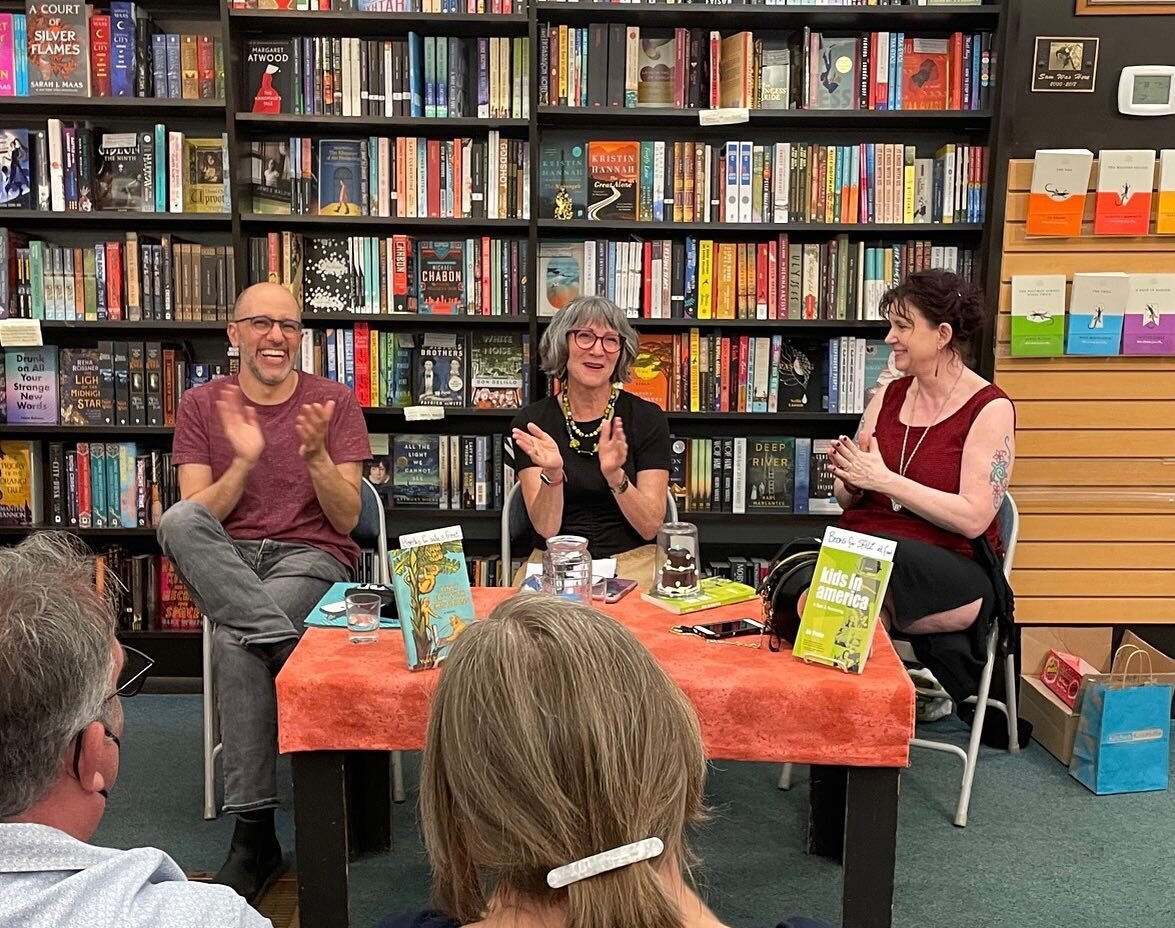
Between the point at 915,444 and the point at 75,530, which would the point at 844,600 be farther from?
the point at 75,530

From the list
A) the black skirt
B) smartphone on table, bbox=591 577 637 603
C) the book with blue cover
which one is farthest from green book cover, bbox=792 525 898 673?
the black skirt

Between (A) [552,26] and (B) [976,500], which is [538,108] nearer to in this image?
(A) [552,26]

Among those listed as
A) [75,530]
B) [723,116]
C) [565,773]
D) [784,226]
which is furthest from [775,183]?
[565,773]

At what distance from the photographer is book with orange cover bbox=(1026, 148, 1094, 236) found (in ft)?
10.4

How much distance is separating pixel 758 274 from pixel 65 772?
292 centimetres

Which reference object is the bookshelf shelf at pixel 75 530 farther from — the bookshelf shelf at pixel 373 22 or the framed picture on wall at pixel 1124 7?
the framed picture on wall at pixel 1124 7

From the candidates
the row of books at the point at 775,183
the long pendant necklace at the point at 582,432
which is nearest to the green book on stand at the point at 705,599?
the long pendant necklace at the point at 582,432

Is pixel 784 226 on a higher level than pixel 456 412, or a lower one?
higher

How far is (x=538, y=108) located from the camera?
11.0 ft

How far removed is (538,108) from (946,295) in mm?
1463

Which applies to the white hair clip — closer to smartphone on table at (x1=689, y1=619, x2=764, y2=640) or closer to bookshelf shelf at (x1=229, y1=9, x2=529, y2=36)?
smartphone on table at (x1=689, y1=619, x2=764, y2=640)

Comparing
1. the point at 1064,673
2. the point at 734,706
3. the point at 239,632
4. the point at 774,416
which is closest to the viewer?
the point at 734,706

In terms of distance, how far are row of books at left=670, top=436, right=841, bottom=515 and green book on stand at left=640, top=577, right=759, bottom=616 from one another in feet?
4.44

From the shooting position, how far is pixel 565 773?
0.85 metres
